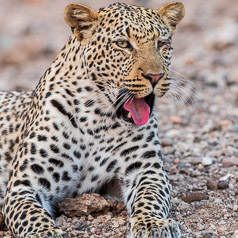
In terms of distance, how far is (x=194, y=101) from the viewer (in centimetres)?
1221

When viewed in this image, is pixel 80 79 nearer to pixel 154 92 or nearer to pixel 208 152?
pixel 154 92

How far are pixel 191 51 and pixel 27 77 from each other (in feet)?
13.8

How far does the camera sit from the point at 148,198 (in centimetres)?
722

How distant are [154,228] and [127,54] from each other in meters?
1.95

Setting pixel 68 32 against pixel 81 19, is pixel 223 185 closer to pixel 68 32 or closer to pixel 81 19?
pixel 81 19

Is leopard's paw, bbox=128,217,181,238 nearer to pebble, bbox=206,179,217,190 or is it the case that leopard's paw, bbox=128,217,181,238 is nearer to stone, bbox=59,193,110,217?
stone, bbox=59,193,110,217


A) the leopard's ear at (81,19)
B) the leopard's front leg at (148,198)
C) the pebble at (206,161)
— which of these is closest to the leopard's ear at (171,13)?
the leopard's ear at (81,19)

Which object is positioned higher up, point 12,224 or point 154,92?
point 154,92

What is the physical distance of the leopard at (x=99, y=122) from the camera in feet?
23.0

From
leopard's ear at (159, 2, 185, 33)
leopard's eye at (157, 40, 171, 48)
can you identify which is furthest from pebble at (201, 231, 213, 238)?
leopard's ear at (159, 2, 185, 33)

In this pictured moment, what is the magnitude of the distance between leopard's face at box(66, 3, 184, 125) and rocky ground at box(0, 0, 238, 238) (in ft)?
2.10

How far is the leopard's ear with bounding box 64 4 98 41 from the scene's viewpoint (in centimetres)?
741

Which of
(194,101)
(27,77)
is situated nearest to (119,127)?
(194,101)

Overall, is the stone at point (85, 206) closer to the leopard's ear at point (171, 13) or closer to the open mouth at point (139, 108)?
the open mouth at point (139, 108)
